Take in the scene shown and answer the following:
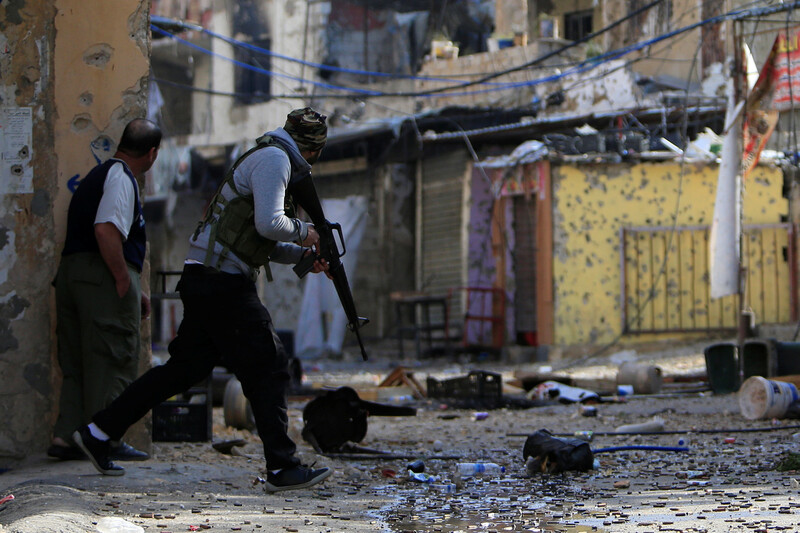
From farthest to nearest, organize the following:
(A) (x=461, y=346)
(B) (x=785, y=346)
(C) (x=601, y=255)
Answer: (A) (x=461, y=346), (C) (x=601, y=255), (B) (x=785, y=346)

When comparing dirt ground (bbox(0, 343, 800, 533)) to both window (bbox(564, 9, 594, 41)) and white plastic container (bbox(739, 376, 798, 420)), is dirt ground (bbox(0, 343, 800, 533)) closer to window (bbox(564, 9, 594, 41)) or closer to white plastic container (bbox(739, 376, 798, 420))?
white plastic container (bbox(739, 376, 798, 420))

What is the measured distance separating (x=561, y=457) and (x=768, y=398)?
245 cm

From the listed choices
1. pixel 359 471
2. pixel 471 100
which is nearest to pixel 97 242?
pixel 359 471

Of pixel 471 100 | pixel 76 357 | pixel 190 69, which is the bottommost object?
pixel 76 357

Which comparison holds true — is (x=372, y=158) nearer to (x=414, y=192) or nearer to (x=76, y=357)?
(x=414, y=192)

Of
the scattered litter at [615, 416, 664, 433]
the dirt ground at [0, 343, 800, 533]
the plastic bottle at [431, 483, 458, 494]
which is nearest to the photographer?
the dirt ground at [0, 343, 800, 533]

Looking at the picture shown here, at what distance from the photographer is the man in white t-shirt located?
4.51 meters

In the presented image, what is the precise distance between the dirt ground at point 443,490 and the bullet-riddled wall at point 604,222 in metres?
7.45

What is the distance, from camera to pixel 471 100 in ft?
65.7

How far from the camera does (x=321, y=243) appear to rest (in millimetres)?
4387

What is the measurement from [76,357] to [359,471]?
146cm

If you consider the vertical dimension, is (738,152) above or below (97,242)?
above

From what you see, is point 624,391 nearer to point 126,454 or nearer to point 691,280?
point 691,280

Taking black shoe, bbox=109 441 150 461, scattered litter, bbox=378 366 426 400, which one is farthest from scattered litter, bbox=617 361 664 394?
black shoe, bbox=109 441 150 461
